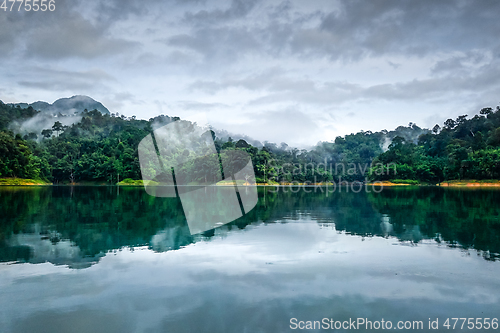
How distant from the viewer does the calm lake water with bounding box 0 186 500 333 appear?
469 centimetres

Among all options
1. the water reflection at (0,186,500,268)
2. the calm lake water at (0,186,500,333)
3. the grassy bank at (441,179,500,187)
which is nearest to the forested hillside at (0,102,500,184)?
the grassy bank at (441,179,500,187)

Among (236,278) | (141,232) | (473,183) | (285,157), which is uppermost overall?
(285,157)

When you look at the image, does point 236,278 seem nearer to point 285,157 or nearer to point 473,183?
point 473,183

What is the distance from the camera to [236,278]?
20.9ft

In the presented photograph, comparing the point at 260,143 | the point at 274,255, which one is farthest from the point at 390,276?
the point at 260,143

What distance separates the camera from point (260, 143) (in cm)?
15625

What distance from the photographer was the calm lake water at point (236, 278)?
Answer: 4688 millimetres

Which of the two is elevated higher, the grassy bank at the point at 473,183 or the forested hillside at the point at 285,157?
the forested hillside at the point at 285,157

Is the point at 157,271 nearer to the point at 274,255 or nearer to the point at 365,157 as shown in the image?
the point at 274,255

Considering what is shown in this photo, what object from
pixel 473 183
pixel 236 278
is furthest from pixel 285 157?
pixel 236 278

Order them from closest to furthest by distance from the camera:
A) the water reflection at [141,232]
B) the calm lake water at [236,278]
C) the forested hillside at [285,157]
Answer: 1. the calm lake water at [236,278]
2. the water reflection at [141,232]
3. the forested hillside at [285,157]

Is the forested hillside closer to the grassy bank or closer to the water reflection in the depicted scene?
the grassy bank

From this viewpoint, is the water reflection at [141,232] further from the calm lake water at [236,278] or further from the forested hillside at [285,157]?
the forested hillside at [285,157]

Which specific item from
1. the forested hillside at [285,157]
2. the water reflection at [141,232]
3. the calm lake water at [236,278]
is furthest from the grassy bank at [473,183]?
the calm lake water at [236,278]
